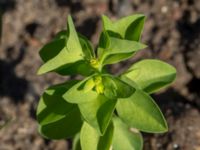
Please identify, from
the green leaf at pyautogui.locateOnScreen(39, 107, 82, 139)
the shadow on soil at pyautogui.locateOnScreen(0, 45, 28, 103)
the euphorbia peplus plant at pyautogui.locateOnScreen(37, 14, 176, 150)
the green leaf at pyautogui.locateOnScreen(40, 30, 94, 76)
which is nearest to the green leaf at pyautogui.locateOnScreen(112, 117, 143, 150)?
the euphorbia peplus plant at pyautogui.locateOnScreen(37, 14, 176, 150)

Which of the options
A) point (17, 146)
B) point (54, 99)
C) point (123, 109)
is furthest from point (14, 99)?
point (123, 109)

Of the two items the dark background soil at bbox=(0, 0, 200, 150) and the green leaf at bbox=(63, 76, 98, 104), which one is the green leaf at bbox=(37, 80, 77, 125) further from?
the dark background soil at bbox=(0, 0, 200, 150)

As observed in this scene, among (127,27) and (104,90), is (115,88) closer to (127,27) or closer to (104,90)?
(104,90)

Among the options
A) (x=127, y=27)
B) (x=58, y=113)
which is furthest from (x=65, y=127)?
(x=127, y=27)

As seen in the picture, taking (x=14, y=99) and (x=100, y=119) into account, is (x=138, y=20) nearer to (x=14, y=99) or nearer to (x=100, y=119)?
(x=100, y=119)

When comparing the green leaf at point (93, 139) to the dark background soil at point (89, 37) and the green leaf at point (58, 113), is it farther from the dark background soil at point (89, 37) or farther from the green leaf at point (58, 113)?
the dark background soil at point (89, 37)

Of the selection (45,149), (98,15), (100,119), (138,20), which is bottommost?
(45,149)

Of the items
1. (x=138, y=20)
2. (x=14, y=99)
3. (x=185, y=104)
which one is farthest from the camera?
(x=14, y=99)
